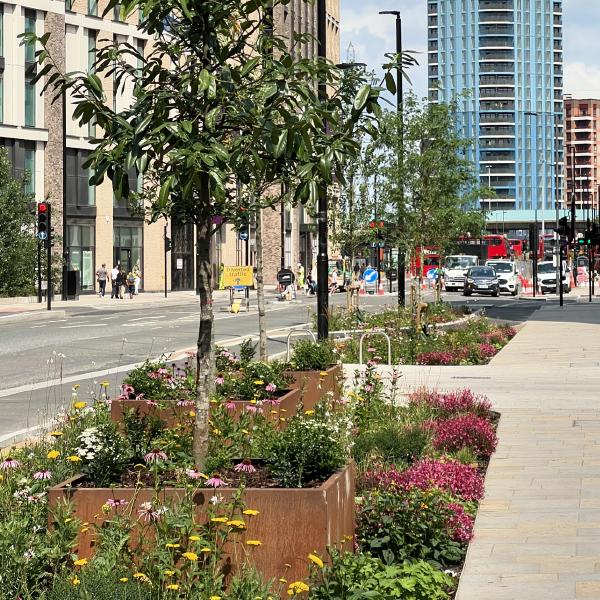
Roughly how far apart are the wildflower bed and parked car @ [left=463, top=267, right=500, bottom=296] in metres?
63.5

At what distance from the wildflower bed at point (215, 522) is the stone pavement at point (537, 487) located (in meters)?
0.22

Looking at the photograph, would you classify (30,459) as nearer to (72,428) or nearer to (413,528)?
(72,428)

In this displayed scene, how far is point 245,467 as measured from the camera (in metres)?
6.87

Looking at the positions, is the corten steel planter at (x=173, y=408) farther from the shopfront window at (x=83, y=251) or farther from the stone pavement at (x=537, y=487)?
the shopfront window at (x=83, y=251)

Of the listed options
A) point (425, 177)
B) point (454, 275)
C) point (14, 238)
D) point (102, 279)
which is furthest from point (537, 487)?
point (454, 275)

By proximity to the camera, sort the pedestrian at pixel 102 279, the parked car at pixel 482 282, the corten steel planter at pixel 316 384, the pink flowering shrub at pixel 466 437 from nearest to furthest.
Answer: the pink flowering shrub at pixel 466 437 < the corten steel planter at pixel 316 384 < the pedestrian at pixel 102 279 < the parked car at pixel 482 282

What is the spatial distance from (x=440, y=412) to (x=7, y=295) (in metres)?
44.1

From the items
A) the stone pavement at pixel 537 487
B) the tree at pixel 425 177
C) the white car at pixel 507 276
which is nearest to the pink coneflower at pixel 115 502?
the stone pavement at pixel 537 487

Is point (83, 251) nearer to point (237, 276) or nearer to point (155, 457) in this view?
point (237, 276)

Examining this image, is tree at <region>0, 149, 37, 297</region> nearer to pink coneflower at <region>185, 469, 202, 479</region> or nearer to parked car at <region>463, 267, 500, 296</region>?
parked car at <region>463, 267, 500, 296</region>

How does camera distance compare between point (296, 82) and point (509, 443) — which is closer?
point (296, 82)

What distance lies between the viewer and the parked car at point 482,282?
7256 centimetres

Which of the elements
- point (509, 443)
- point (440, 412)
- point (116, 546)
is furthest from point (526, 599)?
point (440, 412)

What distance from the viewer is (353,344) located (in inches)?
950
